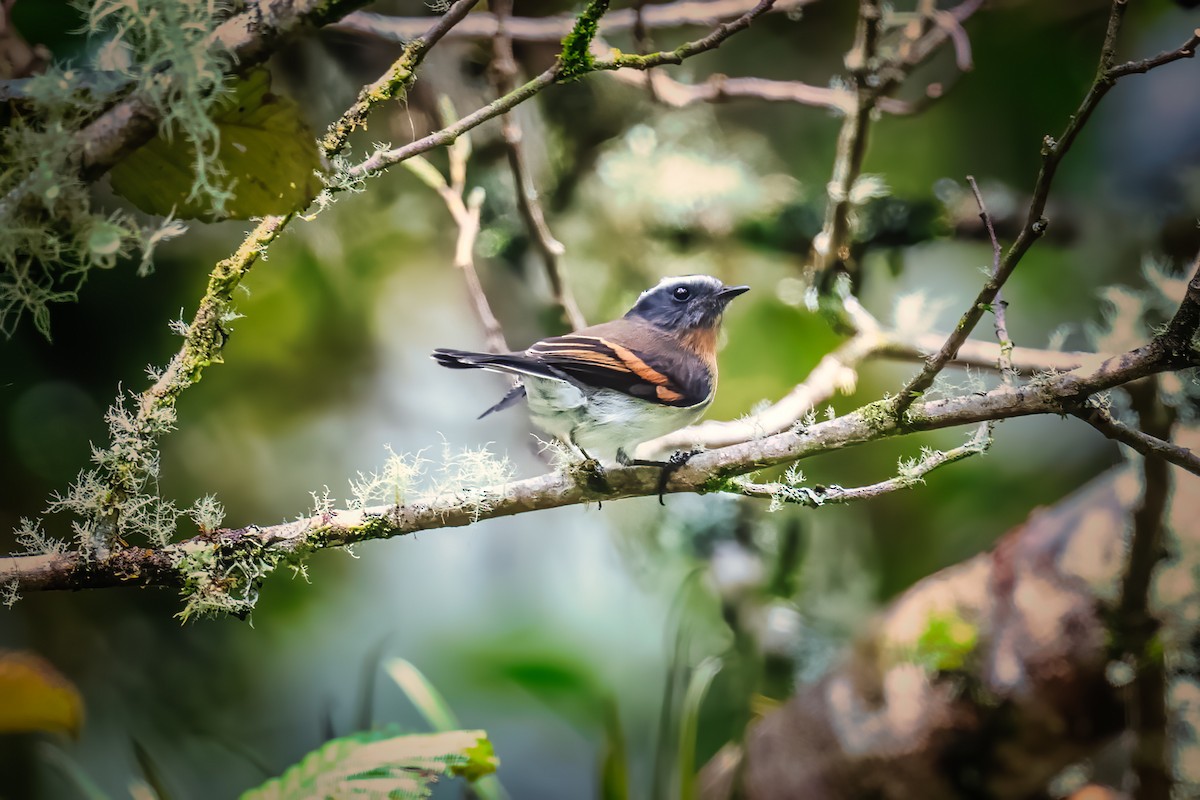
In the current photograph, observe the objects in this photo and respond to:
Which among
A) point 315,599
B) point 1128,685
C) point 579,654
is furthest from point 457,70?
point 1128,685

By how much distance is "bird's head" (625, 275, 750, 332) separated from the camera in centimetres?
113

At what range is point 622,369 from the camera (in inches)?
38.9

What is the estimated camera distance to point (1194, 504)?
112 cm

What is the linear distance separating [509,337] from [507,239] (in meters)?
0.19

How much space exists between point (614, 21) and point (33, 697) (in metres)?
1.34

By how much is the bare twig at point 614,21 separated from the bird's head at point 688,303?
47 cm

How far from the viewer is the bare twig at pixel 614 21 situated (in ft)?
4.19

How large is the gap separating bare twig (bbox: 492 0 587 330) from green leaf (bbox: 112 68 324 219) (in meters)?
0.55

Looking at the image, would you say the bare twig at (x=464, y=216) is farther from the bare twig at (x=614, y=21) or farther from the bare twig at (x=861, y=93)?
the bare twig at (x=861, y=93)

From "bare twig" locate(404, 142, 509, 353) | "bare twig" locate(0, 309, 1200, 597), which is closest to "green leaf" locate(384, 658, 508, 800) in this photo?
"bare twig" locate(0, 309, 1200, 597)

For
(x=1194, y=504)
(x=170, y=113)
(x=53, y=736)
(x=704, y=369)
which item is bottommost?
(x=53, y=736)

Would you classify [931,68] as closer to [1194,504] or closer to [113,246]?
[1194,504]

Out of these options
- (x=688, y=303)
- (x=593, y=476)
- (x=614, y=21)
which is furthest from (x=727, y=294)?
(x=614, y=21)

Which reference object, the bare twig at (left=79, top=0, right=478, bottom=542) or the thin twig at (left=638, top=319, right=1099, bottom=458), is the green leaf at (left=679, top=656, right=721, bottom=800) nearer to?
the thin twig at (left=638, top=319, right=1099, bottom=458)
